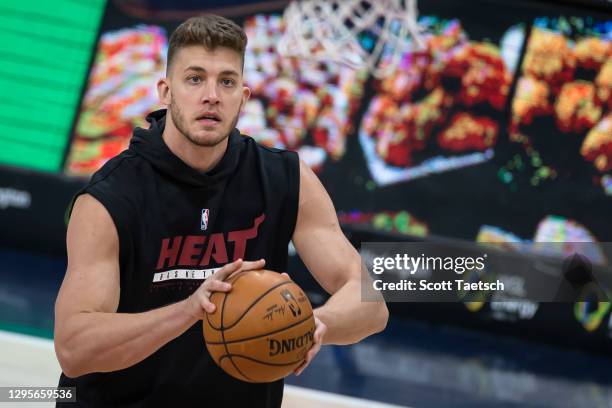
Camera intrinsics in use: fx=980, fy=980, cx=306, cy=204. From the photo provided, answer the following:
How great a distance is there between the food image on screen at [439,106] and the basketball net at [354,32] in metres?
0.11

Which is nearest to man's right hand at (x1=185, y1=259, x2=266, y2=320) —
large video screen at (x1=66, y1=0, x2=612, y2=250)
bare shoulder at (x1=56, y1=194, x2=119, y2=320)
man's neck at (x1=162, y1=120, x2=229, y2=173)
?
bare shoulder at (x1=56, y1=194, x2=119, y2=320)

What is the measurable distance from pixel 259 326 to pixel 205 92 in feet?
2.50

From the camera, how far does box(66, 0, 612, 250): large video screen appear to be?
767cm

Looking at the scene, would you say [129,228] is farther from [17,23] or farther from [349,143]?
[17,23]

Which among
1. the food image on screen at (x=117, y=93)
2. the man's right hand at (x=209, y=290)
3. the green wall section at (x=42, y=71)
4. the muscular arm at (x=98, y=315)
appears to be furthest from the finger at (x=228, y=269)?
the green wall section at (x=42, y=71)

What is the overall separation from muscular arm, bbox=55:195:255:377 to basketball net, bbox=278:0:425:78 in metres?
5.09

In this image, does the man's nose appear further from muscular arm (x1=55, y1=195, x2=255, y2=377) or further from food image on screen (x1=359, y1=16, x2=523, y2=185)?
food image on screen (x1=359, y1=16, x2=523, y2=185)

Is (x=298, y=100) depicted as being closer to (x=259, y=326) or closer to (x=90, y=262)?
(x=90, y=262)

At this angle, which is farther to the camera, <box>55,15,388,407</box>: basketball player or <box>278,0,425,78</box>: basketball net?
<box>278,0,425,78</box>: basketball net

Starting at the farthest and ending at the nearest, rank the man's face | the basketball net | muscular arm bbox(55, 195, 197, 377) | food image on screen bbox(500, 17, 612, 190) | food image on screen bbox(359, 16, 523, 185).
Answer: the basketball net < food image on screen bbox(359, 16, 523, 185) < food image on screen bbox(500, 17, 612, 190) < the man's face < muscular arm bbox(55, 195, 197, 377)

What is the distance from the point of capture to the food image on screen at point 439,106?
305 inches

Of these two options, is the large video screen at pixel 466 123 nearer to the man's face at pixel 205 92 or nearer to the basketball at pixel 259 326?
the man's face at pixel 205 92

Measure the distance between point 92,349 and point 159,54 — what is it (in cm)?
562

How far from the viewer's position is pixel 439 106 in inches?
307
